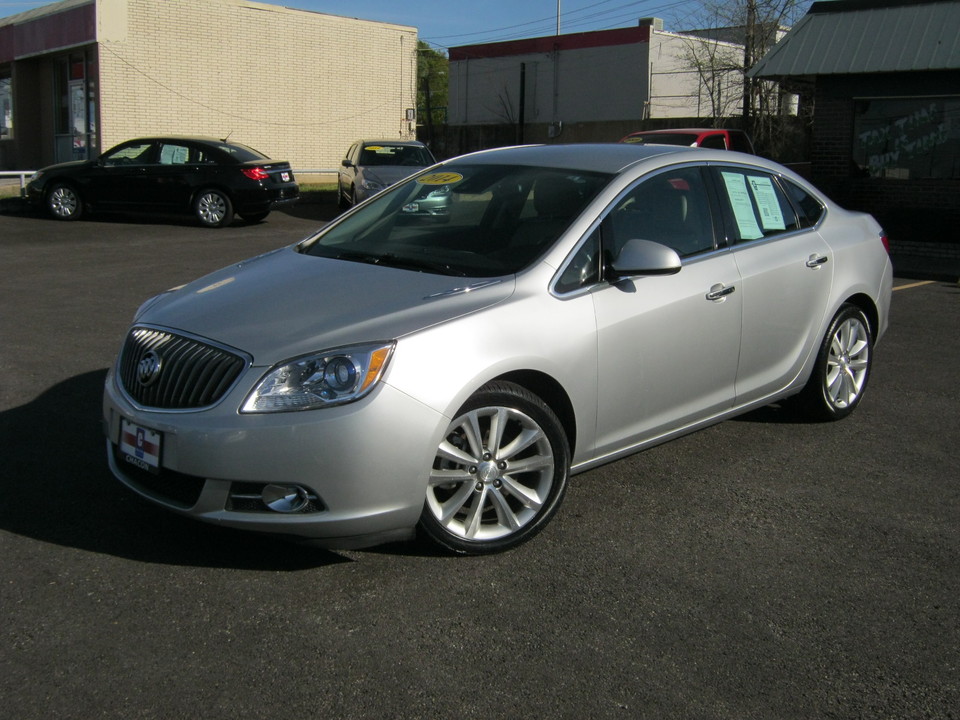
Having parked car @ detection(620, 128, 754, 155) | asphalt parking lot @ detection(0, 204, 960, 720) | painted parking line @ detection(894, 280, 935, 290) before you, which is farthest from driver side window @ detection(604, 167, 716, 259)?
parked car @ detection(620, 128, 754, 155)

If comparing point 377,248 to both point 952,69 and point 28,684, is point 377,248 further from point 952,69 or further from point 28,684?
point 952,69

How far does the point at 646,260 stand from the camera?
14.6 ft

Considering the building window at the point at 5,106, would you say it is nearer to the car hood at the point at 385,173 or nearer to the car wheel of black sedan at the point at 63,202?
the car wheel of black sedan at the point at 63,202

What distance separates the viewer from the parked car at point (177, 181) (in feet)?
59.2

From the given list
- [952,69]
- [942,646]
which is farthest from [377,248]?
[952,69]

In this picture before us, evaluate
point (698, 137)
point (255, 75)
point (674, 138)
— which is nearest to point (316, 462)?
point (698, 137)

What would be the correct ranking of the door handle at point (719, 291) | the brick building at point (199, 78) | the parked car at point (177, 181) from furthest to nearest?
the brick building at point (199, 78), the parked car at point (177, 181), the door handle at point (719, 291)

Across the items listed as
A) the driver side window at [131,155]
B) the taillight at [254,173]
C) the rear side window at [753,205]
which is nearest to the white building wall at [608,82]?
the taillight at [254,173]

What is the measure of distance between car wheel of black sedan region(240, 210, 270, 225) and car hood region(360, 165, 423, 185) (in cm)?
201

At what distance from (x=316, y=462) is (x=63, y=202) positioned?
1676 cm

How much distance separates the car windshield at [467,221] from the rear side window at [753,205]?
34.4 inches

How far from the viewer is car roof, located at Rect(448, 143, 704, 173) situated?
5031 mm

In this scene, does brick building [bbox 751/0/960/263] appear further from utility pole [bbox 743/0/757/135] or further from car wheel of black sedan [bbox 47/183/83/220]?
car wheel of black sedan [bbox 47/183/83/220]

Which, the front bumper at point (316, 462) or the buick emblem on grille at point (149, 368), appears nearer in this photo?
the front bumper at point (316, 462)
